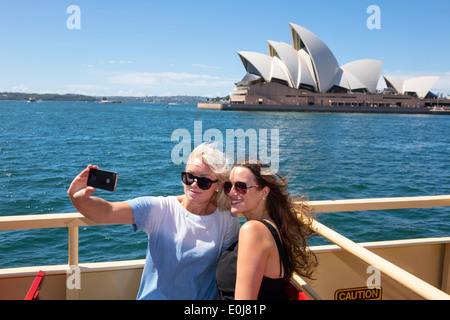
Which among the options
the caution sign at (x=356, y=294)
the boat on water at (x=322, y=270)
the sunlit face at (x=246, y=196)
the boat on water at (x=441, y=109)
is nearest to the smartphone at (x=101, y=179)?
the boat on water at (x=322, y=270)

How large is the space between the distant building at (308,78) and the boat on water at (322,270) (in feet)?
159

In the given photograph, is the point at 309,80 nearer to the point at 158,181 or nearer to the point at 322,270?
the point at 158,181

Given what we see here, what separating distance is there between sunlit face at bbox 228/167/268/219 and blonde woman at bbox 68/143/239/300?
0.35 feet

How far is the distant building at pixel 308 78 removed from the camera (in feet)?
161

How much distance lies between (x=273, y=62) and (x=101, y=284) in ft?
175

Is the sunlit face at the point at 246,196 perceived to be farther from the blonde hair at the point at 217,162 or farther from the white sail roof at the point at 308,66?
the white sail roof at the point at 308,66

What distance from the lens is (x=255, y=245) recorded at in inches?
46.3

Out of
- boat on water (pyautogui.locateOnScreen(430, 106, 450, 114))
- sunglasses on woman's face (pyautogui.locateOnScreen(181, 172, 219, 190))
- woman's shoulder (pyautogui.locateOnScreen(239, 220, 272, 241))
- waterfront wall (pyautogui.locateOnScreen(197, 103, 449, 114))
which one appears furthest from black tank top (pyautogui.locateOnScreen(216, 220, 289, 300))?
boat on water (pyautogui.locateOnScreen(430, 106, 450, 114))

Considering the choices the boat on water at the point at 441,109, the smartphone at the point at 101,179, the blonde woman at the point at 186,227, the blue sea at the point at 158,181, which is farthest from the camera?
the boat on water at the point at 441,109

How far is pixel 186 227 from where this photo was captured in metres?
1.47

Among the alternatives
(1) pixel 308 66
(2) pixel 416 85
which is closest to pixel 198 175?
(1) pixel 308 66

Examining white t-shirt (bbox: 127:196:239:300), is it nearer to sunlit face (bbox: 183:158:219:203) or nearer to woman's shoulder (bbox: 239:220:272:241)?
sunlit face (bbox: 183:158:219:203)

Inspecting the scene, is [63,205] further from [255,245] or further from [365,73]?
[365,73]

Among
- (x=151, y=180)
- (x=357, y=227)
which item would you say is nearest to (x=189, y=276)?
(x=357, y=227)
